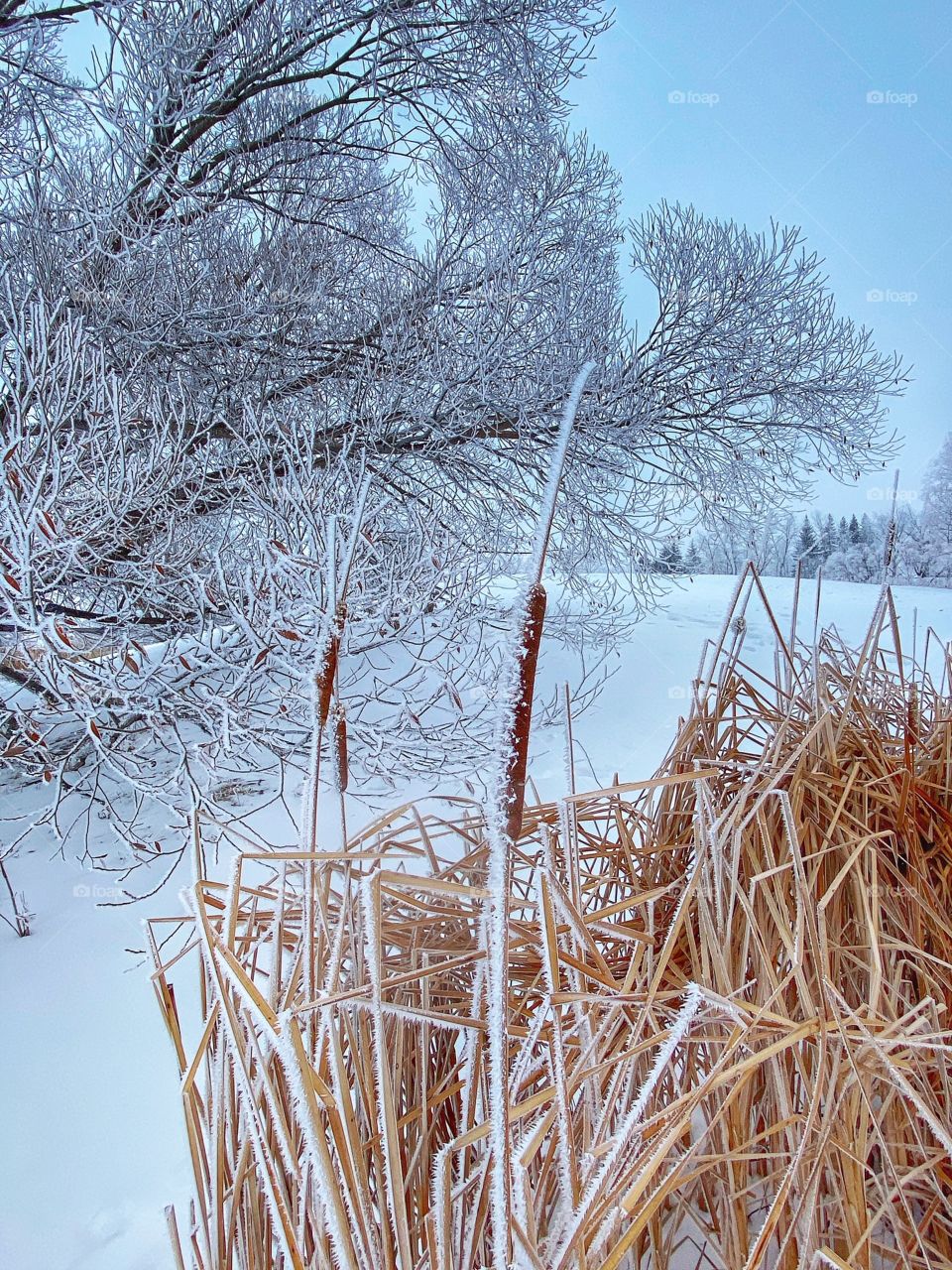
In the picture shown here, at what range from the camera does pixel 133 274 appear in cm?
209

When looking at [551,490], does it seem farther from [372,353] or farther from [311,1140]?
[372,353]

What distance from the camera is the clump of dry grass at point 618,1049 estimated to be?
20 centimetres

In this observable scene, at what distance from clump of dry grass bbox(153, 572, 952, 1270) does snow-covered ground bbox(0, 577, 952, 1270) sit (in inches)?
9.2

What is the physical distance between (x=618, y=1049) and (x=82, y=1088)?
1.40 meters

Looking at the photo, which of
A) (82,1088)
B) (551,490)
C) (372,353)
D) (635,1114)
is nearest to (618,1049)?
(635,1114)

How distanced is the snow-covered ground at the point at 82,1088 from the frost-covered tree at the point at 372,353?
0.36 m

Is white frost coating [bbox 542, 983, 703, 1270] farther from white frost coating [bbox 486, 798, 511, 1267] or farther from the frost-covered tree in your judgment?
the frost-covered tree


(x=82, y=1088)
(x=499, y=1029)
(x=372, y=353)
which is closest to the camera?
(x=499, y=1029)

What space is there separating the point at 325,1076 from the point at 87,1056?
4.73ft

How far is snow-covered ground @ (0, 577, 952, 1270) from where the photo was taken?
3.24 ft

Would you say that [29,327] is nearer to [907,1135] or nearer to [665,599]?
[907,1135]

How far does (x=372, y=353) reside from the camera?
7.57 ft

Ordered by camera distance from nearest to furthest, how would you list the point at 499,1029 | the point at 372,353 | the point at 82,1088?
the point at 499,1029
the point at 82,1088
the point at 372,353

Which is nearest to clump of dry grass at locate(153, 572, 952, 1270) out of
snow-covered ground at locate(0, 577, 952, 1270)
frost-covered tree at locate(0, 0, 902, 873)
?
snow-covered ground at locate(0, 577, 952, 1270)
